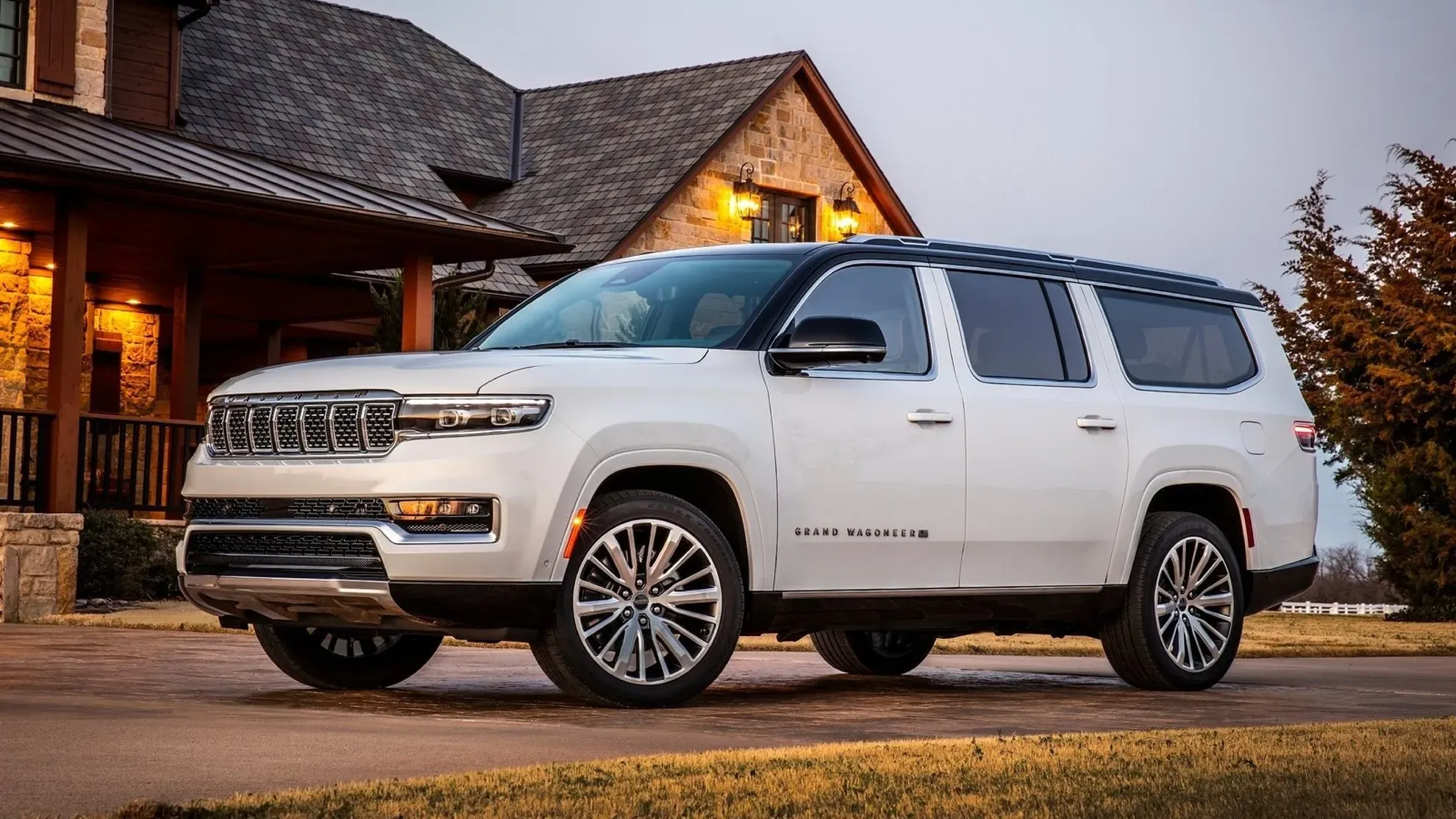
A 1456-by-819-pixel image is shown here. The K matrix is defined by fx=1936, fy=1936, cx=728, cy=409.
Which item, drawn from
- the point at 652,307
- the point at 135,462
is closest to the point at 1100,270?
the point at 652,307

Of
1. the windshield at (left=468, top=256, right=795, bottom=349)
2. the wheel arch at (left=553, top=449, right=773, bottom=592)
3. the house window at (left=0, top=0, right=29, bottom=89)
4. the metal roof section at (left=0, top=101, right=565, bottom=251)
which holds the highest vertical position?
the house window at (left=0, top=0, right=29, bottom=89)

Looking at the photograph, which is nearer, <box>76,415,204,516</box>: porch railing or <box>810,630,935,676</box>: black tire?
<box>810,630,935,676</box>: black tire

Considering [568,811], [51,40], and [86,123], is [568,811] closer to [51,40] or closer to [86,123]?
[86,123]

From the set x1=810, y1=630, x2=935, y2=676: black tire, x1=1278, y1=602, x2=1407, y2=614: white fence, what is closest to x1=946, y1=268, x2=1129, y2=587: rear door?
x1=810, y1=630, x2=935, y2=676: black tire

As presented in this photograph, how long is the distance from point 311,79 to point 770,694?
21.4 m

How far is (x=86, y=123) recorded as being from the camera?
17859 mm

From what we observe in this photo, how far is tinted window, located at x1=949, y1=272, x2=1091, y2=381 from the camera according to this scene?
29.3 feet

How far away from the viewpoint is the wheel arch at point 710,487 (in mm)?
7623

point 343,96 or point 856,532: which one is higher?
point 343,96

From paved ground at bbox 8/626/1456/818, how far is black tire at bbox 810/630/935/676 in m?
0.15

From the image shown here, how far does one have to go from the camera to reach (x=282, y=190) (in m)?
17.1

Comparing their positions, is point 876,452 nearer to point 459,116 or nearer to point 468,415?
point 468,415

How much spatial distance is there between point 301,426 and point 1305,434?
5.52m

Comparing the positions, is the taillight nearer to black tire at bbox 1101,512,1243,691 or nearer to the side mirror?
black tire at bbox 1101,512,1243,691
